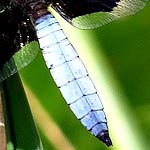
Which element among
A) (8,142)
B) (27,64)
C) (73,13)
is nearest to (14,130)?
(8,142)

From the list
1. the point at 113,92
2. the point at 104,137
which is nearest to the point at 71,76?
the point at 113,92

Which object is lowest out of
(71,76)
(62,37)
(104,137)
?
(104,137)

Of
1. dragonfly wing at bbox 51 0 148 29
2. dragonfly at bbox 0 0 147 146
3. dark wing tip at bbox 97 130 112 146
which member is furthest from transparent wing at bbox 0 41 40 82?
dark wing tip at bbox 97 130 112 146

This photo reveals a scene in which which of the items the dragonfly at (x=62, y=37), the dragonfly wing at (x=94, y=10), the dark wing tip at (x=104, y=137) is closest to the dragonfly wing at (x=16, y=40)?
the dragonfly at (x=62, y=37)

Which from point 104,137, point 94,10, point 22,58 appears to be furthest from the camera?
point 94,10

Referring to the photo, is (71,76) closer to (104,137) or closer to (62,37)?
(62,37)

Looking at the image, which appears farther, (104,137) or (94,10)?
(94,10)

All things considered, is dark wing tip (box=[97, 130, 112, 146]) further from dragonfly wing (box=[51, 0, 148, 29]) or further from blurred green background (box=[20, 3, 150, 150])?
dragonfly wing (box=[51, 0, 148, 29])
